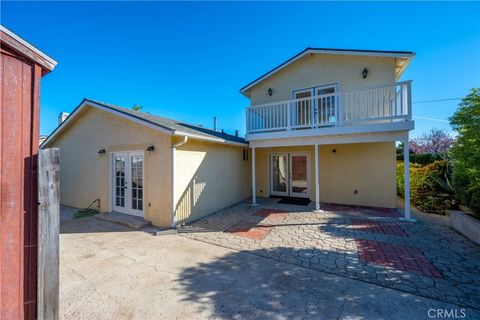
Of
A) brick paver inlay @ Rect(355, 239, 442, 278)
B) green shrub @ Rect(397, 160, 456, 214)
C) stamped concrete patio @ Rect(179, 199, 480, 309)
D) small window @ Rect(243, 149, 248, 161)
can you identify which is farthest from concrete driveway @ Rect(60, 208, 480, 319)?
green shrub @ Rect(397, 160, 456, 214)

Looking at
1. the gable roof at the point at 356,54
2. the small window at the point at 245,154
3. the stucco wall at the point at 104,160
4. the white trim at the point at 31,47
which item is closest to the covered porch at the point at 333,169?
the small window at the point at 245,154

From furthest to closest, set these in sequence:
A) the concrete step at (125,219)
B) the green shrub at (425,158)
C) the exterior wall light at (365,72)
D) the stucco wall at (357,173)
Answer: the green shrub at (425,158) < the exterior wall light at (365,72) < the stucco wall at (357,173) < the concrete step at (125,219)

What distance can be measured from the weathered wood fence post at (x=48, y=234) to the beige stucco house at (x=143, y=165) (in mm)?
4052

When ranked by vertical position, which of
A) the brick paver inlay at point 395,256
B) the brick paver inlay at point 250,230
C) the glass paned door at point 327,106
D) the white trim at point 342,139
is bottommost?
the brick paver inlay at point 250,230

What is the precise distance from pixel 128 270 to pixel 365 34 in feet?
40.4

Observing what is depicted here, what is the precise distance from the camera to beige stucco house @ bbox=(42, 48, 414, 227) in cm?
659

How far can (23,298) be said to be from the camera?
1834mm

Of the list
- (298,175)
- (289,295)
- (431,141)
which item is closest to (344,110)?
(298,175)

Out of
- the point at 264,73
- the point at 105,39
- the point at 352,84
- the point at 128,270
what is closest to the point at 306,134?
the point at 352,84

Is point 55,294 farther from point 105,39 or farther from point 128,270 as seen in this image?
point 105,39

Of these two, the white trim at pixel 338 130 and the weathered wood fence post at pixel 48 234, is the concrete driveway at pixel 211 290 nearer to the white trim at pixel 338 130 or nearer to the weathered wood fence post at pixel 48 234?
the weathered wood fence post at pixel 48 234

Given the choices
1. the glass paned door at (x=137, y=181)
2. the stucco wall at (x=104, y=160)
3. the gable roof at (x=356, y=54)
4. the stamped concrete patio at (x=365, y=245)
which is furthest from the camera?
the gable roof at (x=356, y=54)

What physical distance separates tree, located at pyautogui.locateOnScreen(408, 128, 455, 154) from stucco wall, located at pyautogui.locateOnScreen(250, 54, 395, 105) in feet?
48.8

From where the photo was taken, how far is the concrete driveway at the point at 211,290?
2.71 m
